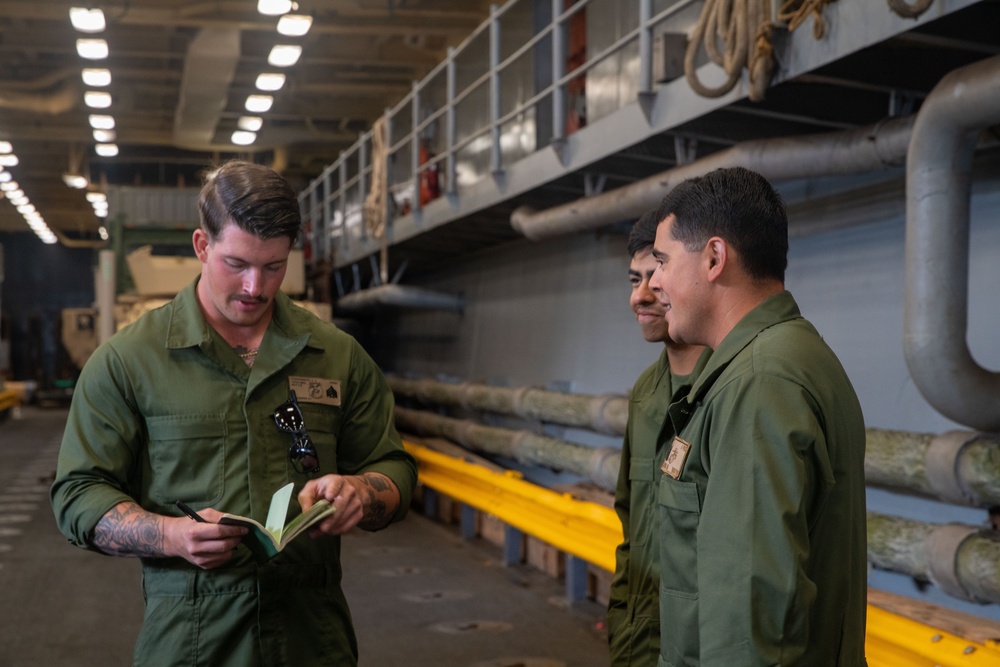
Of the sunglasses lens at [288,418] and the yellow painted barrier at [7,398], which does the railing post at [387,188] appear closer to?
the sunglasses lens at [288,418]

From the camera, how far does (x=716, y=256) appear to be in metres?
1.77

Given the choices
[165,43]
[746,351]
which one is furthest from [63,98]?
[746,351]

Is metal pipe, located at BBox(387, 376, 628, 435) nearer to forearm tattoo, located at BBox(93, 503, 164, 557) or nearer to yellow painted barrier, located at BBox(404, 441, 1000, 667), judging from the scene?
yellow painted barrier, located at BBox(404, 441, 1000, 667)

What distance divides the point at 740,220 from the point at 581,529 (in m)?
3.91

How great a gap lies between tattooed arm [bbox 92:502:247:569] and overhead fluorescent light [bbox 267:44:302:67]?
31.8 feet

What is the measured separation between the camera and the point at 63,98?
14.3 m

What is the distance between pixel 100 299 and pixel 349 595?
20.2ft

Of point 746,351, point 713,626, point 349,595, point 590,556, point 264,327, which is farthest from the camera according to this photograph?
point 349,595

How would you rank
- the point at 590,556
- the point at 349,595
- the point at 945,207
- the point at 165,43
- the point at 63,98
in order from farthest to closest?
the point at 63,98 < the point at 165,43 < the point at 349,595 < the point at 590,556 < the point at 945,207

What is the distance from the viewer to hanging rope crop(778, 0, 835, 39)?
371 centimetres

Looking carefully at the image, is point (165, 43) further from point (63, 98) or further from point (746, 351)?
point (746, 351)

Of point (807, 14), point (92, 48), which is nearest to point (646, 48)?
point (807, 14)

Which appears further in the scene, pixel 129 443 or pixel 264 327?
pixel 264 327

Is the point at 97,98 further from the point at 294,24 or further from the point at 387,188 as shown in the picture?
the point at 387,188
